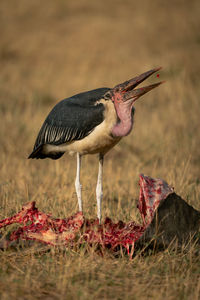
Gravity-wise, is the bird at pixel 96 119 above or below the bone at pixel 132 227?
above

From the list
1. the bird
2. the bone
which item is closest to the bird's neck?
the bird

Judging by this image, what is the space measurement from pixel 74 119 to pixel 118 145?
149 inches

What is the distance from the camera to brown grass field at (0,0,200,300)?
317cm

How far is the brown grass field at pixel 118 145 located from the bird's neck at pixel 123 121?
771mm

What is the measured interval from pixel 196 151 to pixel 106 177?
85.5 inches

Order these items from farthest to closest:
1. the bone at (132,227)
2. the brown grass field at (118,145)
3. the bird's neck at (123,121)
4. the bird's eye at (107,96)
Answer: the bird's eye at (107,96)
the bird's neck at (123,121)
the bone at (132,227)
the brown grass field at (118,145)

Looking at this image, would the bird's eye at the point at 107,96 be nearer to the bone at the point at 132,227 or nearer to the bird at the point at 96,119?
the bird at the point at 96,119

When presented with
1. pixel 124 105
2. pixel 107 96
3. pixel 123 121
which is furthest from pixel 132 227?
pixel 107 96

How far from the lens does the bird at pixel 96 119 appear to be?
4055 millimetres

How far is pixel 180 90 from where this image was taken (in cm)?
1072

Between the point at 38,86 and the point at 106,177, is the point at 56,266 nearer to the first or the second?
the point at 106,177

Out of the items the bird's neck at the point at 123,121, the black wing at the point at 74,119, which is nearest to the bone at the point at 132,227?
the bird's neck at the point at 123,121

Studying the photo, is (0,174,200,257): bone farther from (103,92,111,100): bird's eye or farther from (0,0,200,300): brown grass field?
(103,92,111,100): bird's eye

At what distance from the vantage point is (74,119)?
4.33 m
